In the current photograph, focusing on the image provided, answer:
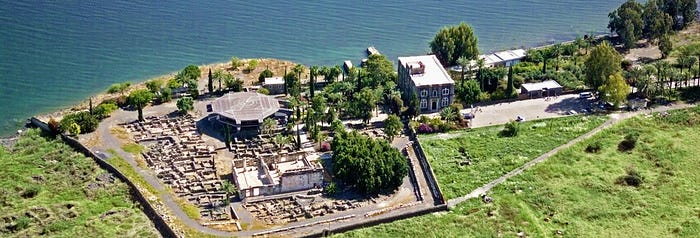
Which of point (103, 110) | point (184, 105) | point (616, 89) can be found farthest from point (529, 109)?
point (103, 110)

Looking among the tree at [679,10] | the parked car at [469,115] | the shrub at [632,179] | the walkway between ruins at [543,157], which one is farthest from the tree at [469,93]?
the tree at [679,10]

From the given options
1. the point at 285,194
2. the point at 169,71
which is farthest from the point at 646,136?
the point at 169,71

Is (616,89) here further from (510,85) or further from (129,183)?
(129,183)

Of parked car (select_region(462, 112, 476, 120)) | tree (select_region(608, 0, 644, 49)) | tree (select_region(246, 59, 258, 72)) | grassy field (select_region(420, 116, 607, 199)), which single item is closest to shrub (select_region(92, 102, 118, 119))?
tree (select_region(246, 59, 258, 72))

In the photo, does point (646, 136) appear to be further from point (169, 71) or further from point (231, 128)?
point (169, 71)

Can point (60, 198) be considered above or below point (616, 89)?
below

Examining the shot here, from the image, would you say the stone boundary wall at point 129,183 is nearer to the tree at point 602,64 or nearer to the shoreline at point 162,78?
the shoreline at point 162,78
